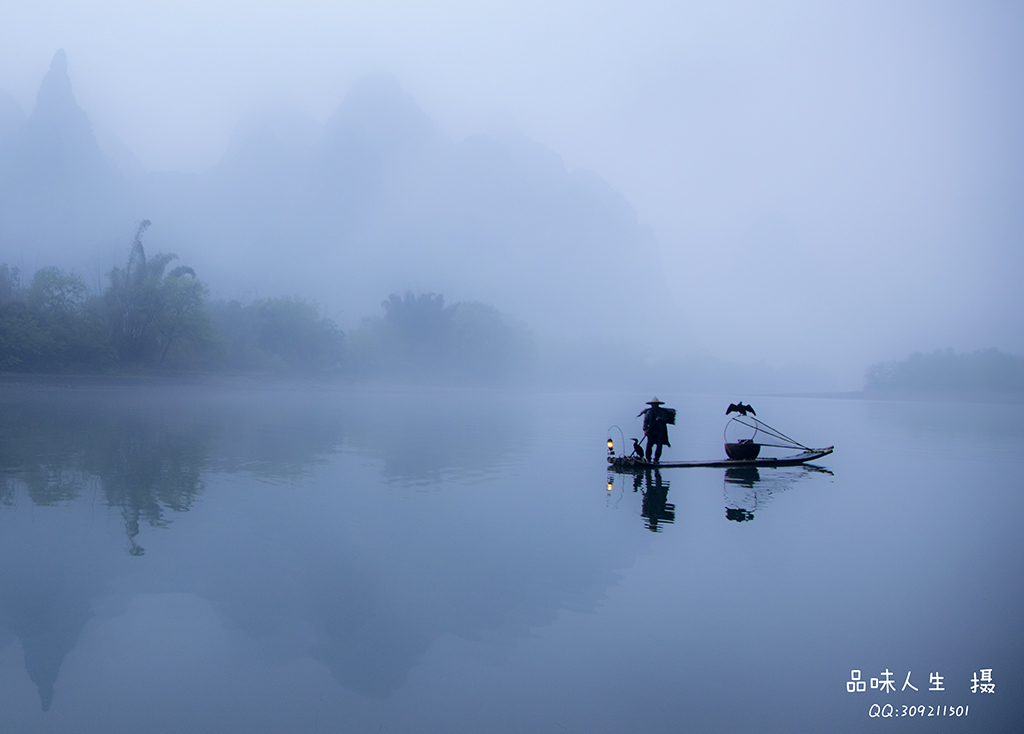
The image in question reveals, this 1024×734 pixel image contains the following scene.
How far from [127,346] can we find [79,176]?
539 feet

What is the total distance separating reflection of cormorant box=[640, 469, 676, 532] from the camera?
14.7 metres

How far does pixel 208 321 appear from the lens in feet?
253

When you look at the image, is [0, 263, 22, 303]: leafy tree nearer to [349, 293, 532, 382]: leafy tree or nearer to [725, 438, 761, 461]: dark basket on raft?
[349, 293, 532, 382]: leafy tree

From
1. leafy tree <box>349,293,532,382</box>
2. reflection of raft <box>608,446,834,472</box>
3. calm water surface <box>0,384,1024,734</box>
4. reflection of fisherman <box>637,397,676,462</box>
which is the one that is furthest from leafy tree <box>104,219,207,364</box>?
reflection of fisherman <box>637,397,676,462</box>

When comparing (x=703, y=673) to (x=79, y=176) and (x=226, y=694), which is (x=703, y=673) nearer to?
(x=226, y=694)

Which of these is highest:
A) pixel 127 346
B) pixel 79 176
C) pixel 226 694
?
pixel 79 176

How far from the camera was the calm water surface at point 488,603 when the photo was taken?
21.0 ft

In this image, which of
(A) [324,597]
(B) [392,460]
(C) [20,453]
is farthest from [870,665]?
(C) [20,453]

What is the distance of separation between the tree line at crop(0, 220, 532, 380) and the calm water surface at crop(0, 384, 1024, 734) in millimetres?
59116

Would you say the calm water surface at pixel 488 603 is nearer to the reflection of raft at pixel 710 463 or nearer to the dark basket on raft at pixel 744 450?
the reflection of raft at pixel 710 463

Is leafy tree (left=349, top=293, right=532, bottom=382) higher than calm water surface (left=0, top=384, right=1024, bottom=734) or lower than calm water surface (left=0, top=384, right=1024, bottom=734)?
higher

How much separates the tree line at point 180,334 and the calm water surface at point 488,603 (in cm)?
5912

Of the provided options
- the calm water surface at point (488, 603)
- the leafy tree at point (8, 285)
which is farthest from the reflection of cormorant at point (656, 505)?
the leafy tree at point (8, 285)

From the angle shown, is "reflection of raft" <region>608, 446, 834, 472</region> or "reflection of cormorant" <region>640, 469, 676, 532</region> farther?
"reflection of raft" <region>608, 446, 834, 472</region>
